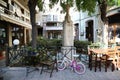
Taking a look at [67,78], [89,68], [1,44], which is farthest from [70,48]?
[1,44]

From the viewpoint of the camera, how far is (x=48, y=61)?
9.32m

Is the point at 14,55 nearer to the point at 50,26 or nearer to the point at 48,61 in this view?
the point at 48,61

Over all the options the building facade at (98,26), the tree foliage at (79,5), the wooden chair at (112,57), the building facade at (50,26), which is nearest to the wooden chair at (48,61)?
the tree foliage at (79,5)

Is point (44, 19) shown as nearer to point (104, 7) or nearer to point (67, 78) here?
point (104, 7)

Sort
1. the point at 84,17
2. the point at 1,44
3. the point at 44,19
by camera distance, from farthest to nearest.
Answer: the point at 44,19 → the point at 84,17 → the point at 1,44

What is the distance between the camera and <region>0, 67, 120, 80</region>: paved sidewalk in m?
8.17

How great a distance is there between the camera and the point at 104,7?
12.9m

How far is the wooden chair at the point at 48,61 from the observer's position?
8888mm

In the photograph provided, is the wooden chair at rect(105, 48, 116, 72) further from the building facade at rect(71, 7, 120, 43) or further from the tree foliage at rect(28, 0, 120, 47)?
the building facade at rect(71, 7, 120, 43)

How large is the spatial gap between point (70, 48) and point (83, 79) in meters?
3.53

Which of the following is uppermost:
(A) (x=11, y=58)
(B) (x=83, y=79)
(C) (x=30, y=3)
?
(C) (x=30, y=3)

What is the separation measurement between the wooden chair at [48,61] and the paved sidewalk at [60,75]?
1.07 ft

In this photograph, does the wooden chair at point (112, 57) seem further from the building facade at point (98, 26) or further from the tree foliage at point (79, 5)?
the building facade at point (98, 26)

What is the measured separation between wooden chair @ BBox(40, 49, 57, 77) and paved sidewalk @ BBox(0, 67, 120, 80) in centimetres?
33
